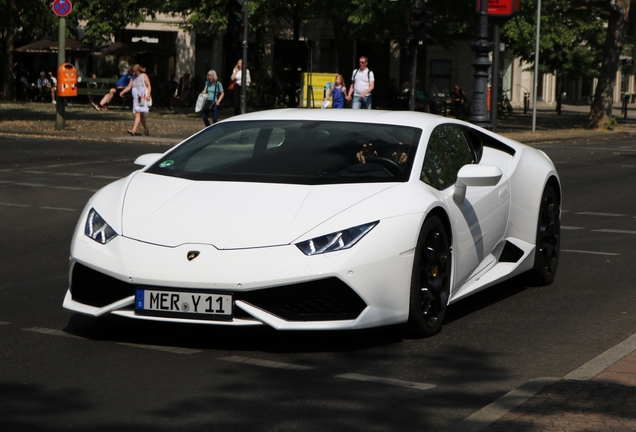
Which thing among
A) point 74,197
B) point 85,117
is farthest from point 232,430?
point 85,117

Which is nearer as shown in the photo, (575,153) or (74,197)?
(74,197)

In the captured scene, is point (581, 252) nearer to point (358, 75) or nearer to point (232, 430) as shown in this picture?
point (232, 430)

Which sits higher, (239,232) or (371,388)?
(239,232)

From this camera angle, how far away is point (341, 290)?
5.72 m

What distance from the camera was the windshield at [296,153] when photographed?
21.4 feet

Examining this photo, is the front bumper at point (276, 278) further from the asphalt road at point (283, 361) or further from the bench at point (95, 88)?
the bench at point (95, 88)

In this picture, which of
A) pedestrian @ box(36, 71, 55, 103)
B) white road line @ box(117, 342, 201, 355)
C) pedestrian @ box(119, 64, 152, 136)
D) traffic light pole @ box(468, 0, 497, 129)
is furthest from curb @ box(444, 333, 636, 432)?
pedestrian @ box(36, 71, 55, 103)

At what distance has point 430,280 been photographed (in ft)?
20.8

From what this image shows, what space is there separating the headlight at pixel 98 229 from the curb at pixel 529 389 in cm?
230

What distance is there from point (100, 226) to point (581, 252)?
5.36 metres

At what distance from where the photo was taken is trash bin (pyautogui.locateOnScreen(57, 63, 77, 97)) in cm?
2706

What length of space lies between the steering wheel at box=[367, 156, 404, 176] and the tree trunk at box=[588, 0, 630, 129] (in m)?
33.3

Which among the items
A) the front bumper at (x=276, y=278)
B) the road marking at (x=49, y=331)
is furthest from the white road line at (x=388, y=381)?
A: the road marking at (x=49, y=331)

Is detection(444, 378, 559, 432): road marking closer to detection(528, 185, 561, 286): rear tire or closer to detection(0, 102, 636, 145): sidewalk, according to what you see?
detection(528, 185, 561, 286): rear tire
